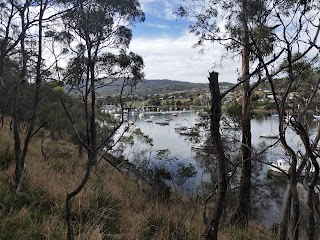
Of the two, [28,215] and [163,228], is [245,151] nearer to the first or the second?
[163,228]

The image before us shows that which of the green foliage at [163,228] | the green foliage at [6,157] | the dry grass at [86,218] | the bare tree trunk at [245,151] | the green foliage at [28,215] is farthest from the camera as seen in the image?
the bare tree trunk at [245,151]

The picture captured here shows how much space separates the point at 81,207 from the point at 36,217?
1.96ft

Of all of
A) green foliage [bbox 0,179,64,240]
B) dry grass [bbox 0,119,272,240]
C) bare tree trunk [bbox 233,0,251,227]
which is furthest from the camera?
bare tree trunk [bbox 233,0,251,227]

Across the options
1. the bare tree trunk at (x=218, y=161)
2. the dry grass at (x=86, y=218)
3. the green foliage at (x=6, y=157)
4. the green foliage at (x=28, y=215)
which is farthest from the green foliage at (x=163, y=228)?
the green foliage at (x=6, y=157)

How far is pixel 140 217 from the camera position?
4488 millimetres

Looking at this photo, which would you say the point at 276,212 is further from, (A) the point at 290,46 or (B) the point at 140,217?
(B) the point at 140,217

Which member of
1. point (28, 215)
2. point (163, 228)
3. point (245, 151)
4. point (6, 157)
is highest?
point (6, 157)

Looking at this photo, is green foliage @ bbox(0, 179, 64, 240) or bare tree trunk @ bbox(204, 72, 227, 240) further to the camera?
green foliage @ bbox(0, 179, 64, 240)

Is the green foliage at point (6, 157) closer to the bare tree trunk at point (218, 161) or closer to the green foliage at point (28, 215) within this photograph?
the green foliage at point (28, 215)

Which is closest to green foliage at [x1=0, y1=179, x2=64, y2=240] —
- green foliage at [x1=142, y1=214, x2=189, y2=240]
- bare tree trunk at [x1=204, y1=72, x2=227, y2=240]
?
green foliage at [x1=142, y1=214, x2=189, y2=240]

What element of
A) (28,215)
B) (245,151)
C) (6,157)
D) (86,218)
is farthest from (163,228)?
(245,151)

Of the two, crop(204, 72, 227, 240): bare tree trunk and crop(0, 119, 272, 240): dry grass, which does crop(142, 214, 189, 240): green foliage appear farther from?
crop(204, 72, 227, 240): bare tree trunk

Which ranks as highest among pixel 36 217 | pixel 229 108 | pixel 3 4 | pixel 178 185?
pixel 3 4

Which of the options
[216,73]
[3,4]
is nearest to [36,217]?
[216,73]
